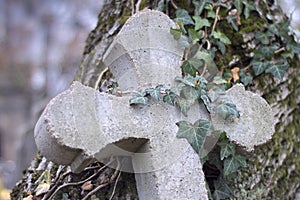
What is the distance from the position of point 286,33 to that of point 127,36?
1.80 feet

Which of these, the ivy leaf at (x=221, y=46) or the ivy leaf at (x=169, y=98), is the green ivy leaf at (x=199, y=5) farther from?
the ivy leaf at (x=169, y=98)

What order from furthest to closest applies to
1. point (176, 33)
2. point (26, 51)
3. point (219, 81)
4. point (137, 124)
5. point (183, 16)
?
1. point (26, 51)
2. point (183, 16)
3. point (219, 81)
4. point (176, 33)
5. point (137, 124)

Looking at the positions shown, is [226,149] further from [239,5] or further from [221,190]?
[239,5]

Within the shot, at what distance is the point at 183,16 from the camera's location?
3.76 ft

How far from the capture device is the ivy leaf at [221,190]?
97 centimetres

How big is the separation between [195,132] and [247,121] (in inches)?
5.3

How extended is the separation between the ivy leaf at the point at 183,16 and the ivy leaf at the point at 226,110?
31cm

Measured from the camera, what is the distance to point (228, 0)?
1228mm

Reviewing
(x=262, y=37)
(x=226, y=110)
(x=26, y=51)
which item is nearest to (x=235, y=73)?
(x=262, y=37)

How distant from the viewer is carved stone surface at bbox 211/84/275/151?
909 mm

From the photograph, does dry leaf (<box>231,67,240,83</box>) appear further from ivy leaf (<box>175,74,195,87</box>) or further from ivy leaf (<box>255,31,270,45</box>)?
ivy leaf (<box>175,74,195,87</box>)

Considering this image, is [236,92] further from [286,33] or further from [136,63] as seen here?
[286,33]

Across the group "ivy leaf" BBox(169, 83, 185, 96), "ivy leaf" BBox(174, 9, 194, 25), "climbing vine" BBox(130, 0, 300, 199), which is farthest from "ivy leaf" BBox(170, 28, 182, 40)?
"ivy leaf" BBox(174, 9, 194, 25)

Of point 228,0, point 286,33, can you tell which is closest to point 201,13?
point 228,0
